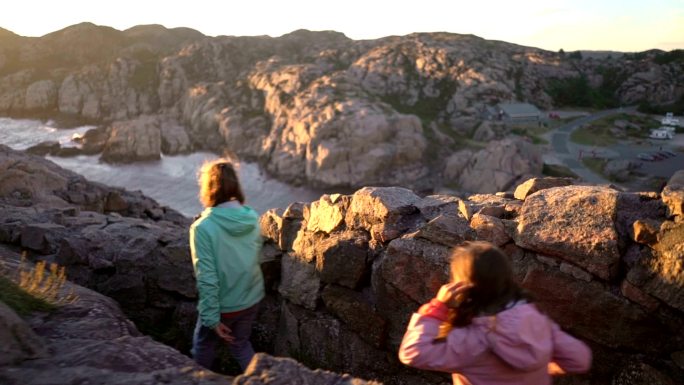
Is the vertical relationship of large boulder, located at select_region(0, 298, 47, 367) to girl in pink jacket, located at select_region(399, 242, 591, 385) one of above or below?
below

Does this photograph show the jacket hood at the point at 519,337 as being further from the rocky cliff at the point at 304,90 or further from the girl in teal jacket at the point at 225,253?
the rocky cliff at the point at 304,90

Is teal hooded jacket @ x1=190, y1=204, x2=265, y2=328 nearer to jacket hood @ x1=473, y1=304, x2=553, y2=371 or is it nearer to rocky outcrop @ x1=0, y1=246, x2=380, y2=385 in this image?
rocky outcrop @ x1=0, y1=246, x2=380, y2=385

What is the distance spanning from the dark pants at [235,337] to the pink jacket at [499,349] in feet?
7.26

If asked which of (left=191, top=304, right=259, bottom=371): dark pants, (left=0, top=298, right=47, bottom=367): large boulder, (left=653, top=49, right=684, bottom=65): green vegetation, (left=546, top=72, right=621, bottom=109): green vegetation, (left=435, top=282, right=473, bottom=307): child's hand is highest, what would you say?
(left=653, top=49, right=684, bottom=65): green vegetation

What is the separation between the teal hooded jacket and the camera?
421 cm

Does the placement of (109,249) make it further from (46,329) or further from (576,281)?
(576,281)

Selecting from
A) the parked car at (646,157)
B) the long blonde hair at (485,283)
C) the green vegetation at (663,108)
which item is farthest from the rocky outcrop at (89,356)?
the green vegetation at (663,108)

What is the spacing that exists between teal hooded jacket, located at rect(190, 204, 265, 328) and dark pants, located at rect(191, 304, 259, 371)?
0.16m

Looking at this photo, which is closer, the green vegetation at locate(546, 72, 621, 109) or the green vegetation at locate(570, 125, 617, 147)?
the green vegetation at locate(570, 125, 617, 147)

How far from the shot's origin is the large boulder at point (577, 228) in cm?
513

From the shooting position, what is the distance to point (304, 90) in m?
63.0

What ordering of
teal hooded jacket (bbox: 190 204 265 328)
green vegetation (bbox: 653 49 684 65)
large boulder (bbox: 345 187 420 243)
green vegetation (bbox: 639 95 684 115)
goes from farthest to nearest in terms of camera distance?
green vegetation (bbox: 653 49 684 65), green vegetation (bbox: 639 95 684 115), large boulder (bbox: 345 187 420 243), teal hooded jacket (bbox: 190 204 265 328)

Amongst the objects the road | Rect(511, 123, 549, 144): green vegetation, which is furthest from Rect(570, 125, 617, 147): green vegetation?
Rect(511, 123, 549, 144): green vegetation

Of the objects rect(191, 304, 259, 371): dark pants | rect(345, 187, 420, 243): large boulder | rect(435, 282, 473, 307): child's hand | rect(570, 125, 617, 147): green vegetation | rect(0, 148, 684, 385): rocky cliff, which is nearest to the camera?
rect(435, 282, 473, 307): child's hand
